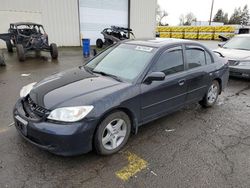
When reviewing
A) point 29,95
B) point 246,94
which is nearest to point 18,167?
point 29,95

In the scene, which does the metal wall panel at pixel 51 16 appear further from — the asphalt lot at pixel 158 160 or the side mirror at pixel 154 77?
the side mirror at pixel 154 77

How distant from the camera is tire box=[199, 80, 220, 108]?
4788 mm

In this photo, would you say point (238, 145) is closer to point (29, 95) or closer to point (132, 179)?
point (132, 179)

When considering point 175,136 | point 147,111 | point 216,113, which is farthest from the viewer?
point 216,113

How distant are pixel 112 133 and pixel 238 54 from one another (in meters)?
6.36

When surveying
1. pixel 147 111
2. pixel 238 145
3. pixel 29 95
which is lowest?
pixel 238 145

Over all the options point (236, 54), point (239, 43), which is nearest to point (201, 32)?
point (239, 43)

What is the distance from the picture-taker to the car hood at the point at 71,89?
9.15 feet

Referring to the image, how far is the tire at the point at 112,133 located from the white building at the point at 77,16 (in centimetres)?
1376

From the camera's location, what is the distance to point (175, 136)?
12.1 ft

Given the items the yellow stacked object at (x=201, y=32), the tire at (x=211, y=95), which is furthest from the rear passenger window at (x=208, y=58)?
the yellow stacked object at (x=201, y=32)

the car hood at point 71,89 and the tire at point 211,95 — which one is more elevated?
the car hood at point 71,89

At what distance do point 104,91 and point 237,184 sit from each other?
1967 millimetres

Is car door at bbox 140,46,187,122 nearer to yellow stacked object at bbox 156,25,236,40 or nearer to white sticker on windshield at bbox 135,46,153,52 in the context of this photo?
white sticker on windshield at bbox 135,46,153,52
